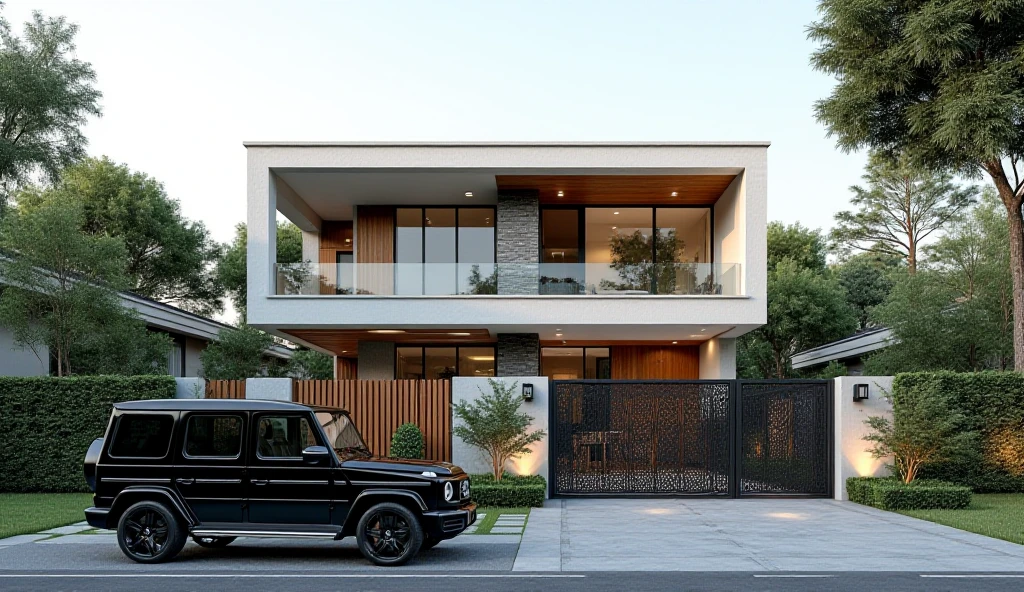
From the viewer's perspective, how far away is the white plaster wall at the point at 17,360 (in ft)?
70.0

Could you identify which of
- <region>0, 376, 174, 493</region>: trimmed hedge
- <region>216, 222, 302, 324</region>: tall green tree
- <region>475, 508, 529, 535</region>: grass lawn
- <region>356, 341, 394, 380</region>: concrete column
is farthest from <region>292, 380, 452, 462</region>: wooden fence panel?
<region>216, 222, 302, 324</region>: tall green tree

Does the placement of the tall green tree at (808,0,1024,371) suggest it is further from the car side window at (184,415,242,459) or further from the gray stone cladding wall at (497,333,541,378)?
the car side window at (184,415,242,459)

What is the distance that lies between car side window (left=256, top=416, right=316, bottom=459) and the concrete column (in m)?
13.8

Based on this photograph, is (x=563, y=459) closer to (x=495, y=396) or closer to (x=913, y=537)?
(x=495, y=396)

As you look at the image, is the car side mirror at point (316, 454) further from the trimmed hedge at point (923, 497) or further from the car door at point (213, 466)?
the trimmed hedge at point (923, 497)

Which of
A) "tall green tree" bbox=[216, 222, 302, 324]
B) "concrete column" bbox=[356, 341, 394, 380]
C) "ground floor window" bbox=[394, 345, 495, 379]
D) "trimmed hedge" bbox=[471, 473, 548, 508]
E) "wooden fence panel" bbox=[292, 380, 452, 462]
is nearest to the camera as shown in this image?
"trimmed hedge" bbox=[471, 473, 548, 508]

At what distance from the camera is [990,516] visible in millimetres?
12375

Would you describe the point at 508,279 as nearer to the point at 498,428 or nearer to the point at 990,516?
the point at 498,428

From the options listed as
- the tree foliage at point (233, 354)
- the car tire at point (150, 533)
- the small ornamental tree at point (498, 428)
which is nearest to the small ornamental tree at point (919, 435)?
the small ornamental tree at point (498, 428)

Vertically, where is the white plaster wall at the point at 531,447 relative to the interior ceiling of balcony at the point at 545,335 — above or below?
below

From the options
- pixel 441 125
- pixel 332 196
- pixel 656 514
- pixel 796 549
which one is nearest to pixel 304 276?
pixel 332 196

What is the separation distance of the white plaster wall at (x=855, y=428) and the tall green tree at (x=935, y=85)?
14.1ft

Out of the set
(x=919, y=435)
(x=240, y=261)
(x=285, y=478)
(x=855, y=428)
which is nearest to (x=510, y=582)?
(x=285, y=478)

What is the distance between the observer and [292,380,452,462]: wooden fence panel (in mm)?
15109
